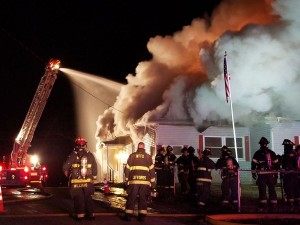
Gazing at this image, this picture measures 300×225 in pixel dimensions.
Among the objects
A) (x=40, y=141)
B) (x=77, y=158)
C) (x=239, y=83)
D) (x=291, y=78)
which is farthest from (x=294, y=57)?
(x=40, y=141)

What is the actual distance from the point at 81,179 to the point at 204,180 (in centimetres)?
373

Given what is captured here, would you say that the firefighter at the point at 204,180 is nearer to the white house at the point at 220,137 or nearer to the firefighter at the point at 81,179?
the firefighter at the point at 81,179

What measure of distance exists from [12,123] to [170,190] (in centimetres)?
4709

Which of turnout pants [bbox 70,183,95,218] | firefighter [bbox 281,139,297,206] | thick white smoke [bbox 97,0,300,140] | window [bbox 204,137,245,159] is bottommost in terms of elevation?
turnout pants [bbox 70,183,95,218]

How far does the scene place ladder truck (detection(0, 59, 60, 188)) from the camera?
72.4 feet

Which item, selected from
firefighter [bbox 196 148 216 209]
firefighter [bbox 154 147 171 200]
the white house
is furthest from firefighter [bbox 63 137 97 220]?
the white house

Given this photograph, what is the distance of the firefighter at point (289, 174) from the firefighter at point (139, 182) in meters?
4.00

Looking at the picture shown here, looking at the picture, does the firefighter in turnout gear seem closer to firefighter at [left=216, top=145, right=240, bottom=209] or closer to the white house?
firefighter at [left=216, top=145, right=240, bottom=209]

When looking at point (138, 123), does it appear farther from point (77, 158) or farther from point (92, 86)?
point (92, 86)

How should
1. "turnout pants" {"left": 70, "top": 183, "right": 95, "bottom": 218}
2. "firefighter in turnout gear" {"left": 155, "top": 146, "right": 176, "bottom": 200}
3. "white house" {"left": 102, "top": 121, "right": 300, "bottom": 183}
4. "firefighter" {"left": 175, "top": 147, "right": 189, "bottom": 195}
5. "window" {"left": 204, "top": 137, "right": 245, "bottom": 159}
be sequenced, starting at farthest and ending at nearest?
"window" {"left": 204, "top": 137, "right": 245, "bottom": 159}, "white house" {"left": 102, "top": 121, "right": 300, "bottom": 183}, "firefighter" {"left": 175, "top": 147, "right": 189, "bottom": 195}, "firefighter in turnout gear" {"left": 155, "top": 146, "right": 176, "bottom": 200}, "turnout pants" {"left": 70, "top": 183, "right": 95, "bottom": 218}

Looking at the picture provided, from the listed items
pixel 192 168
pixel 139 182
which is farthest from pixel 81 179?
pixel 192 168

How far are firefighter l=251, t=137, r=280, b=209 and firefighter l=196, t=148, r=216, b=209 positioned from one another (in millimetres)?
1118

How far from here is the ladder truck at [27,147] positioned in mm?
22078

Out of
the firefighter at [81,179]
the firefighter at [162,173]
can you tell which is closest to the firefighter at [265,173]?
the firefighter at [162,173]
